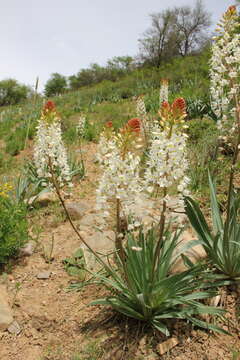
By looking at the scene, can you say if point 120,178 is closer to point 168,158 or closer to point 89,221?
point 168,158

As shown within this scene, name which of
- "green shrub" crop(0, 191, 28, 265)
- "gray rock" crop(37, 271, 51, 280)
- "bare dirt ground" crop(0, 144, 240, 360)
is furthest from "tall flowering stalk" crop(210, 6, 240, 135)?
"green shrub" crop(0, 191, 28, 265)

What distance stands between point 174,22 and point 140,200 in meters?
44.4

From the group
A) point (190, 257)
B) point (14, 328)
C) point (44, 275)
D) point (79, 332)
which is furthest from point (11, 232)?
point (190, 257)

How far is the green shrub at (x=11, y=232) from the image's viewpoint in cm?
387

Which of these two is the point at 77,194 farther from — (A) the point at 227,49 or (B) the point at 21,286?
(A) the point at 227,49

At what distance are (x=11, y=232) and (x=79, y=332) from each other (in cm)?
173

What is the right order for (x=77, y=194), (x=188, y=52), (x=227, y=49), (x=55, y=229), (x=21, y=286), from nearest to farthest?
(x=227, y=49) < (x=21, y=286) < (x=55, y=229) < (x=77, y=194) < (x=188, y=52)

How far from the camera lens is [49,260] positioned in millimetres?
4156

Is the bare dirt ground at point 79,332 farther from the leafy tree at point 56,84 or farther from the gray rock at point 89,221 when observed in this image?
the leafy tree at point 56,84

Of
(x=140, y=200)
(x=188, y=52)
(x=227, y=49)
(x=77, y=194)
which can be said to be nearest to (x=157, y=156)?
(x=140, y=200)

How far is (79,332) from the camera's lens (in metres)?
2.97

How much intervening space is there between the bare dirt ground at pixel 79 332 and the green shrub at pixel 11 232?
28cm

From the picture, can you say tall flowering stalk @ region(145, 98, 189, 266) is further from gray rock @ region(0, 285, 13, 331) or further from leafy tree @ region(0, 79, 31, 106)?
leafy tree @ region(0, 79, 31, 106)

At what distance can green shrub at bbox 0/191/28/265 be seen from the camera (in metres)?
3.87
